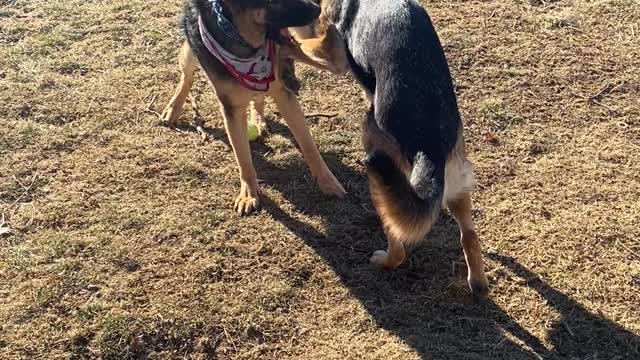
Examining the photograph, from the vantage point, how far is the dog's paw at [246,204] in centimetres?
466

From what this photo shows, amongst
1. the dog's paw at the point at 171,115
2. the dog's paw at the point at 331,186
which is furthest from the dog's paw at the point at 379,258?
the dog's paw at the point at 171,115

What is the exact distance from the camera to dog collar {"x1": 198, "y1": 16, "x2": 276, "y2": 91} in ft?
13.5

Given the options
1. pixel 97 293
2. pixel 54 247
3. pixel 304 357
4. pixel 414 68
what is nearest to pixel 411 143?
pixel 414 68

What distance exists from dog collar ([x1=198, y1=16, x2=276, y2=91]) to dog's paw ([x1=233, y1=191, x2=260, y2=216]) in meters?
0.84

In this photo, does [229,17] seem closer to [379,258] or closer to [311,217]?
[311,217]

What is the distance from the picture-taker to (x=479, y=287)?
3.91 meters

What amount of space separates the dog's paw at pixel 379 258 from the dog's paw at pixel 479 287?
0.53m

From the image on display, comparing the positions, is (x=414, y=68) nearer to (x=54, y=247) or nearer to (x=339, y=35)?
(x=339, y=35)

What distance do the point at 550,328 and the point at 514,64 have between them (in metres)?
2.81

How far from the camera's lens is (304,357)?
371cm

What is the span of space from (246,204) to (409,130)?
5.47ft

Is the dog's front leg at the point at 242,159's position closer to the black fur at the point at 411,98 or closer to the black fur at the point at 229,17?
the black fur at the point at 229,17

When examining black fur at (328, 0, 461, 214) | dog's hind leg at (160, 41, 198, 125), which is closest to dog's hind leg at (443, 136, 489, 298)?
black fur at (328, 0, 461, 214)

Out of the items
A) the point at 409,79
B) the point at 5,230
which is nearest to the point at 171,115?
the point at 5,230
